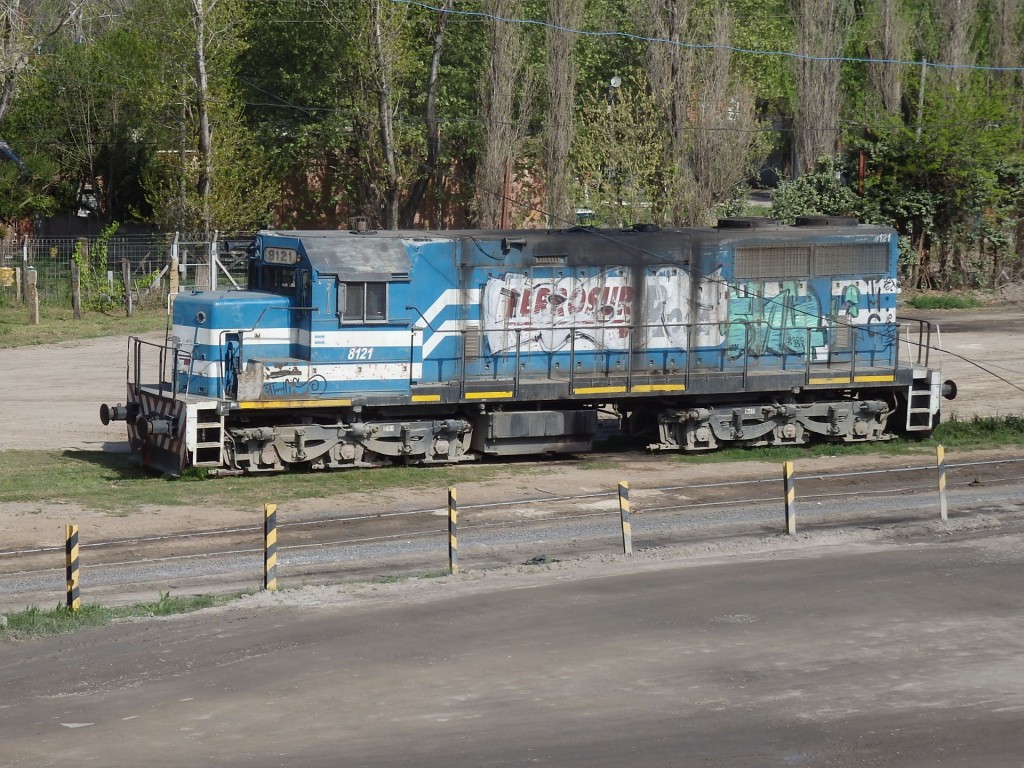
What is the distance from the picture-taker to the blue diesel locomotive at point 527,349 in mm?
21625

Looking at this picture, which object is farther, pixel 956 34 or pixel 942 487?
pixel 956 34

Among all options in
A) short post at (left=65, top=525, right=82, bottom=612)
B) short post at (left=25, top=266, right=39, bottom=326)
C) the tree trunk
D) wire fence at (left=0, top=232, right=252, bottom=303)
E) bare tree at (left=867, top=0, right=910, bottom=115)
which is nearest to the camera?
short post at (left=65, top=525, right=82, bottom=612)

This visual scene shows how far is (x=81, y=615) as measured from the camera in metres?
13.3

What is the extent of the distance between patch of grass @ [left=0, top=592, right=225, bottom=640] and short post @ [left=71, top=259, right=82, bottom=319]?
99.7ft

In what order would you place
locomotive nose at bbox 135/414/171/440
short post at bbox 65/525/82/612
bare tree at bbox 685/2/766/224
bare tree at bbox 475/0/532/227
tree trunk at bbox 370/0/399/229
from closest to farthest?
short post at bbox 65/525/82/612
locomotive nose at bbox 135/414/171/440
bare tree at bbox 685/2/766/224
tree trunk at bbox 370/0/399/229
bare tree at bbox 475/0/532/227

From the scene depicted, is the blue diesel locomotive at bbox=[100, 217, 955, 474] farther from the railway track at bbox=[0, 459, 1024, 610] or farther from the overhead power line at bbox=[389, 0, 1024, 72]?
the overhead power line at bbox=[389, 0, 1024, 72]

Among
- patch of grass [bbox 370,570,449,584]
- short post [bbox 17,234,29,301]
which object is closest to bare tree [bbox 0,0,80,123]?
short post [bbox 17,234,29,301]

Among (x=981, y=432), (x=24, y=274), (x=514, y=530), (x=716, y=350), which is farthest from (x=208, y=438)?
(x=24, y=274)

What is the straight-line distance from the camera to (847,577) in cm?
1484

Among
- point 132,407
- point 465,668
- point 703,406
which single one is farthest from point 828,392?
point 465,668

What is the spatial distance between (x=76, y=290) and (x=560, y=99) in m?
18.1

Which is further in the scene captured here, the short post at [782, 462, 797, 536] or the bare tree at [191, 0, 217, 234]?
→ the bare tree at [191, 0, 217, 234]

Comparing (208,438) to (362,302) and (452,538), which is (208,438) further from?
(452,538)

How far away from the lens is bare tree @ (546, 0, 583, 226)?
4806 centimetres
